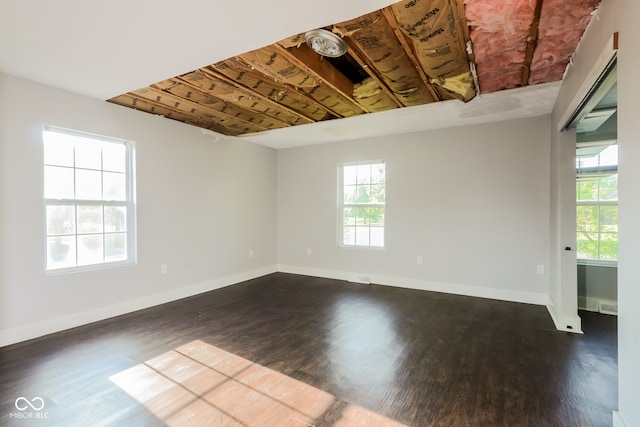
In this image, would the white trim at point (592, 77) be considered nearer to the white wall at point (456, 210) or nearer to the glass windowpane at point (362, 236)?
the white wall at point (456, 210)

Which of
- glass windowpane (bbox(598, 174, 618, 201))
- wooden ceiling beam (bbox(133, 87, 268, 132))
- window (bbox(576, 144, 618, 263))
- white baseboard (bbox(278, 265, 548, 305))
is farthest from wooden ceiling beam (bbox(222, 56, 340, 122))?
glass windowpane (bbox(598, 174, 618, 201))

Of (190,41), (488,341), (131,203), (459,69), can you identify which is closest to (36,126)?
(131,203)

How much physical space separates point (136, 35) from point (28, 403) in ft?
8.35

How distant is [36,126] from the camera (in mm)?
2947

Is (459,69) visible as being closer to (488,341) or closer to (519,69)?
(519,69)

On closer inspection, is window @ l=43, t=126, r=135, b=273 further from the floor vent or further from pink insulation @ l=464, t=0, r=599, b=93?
the floor vent

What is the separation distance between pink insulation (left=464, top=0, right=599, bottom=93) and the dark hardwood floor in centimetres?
250

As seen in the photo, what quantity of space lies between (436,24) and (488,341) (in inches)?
109

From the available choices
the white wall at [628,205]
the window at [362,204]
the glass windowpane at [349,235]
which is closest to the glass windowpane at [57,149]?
the window at [362,204]

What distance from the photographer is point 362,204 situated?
17.6ft

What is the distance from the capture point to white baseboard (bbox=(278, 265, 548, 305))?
4059 mm

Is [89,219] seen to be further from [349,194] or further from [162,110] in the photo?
[349,194]

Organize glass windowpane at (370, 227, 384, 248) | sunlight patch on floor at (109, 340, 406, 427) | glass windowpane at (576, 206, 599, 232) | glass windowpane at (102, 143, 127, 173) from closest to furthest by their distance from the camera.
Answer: sunlight patch on floor at (109, 340, 406, 427), glass windowpane at (102, 143, 127, 173), glass windowpane at (576, 206, 599, 232), glass windowpane at (370, 227, 384, 248)

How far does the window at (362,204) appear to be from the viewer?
521 centimetres
